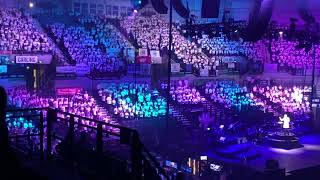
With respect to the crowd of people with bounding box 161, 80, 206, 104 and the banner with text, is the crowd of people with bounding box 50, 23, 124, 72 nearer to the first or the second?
the crowd of people with bounding box 161, 80, 206, 104

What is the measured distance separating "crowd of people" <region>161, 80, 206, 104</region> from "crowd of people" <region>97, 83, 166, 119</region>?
1029 mm

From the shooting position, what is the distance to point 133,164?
203 inches

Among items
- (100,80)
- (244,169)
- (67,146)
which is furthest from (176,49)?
(67,146)

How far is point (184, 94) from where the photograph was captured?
25.2m

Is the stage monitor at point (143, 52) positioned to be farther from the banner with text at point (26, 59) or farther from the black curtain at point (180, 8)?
the black curtain at point (180, 8)

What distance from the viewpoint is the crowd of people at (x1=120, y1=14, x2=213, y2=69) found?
29969mm

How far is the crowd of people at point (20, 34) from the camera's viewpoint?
22.4 m

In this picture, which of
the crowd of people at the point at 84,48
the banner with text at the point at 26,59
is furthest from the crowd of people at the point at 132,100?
the banner with text at the point at 26,59

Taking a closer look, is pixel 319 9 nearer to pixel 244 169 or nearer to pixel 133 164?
pixel 244 169

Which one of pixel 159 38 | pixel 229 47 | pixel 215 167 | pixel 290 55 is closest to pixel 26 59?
pixel 215 167

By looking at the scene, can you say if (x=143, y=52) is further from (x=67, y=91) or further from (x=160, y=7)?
(x=160, y=7)

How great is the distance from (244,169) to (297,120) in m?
10.2

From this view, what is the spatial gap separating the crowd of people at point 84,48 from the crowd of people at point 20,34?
48.3 inches

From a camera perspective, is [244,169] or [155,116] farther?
[155,116]
